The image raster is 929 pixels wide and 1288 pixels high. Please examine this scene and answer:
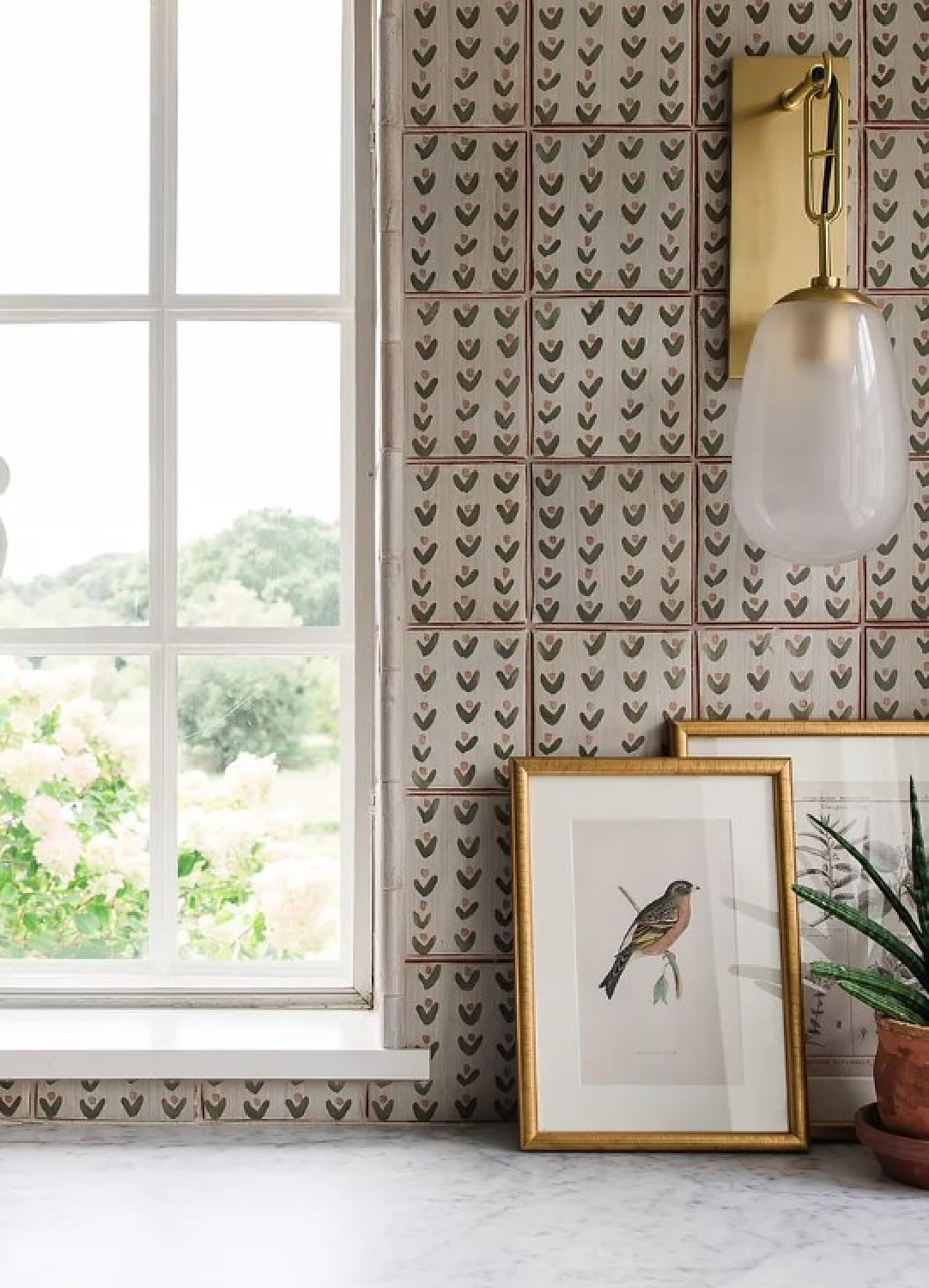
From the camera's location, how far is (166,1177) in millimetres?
1168

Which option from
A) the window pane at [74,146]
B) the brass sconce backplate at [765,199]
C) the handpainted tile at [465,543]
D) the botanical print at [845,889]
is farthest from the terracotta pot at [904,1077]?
the window pane at [74,146]

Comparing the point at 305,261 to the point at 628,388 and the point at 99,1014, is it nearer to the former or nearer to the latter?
the point at 628,388

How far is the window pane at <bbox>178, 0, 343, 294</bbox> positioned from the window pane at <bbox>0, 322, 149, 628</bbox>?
0.14 m

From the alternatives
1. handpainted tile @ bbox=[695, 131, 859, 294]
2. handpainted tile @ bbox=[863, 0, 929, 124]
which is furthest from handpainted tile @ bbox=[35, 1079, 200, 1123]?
handpainted tile @ bbox=[863, 0, 929, 124]

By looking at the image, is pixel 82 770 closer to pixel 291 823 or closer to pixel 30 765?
pixel 30 765

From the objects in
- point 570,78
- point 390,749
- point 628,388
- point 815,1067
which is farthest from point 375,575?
point 815,1067

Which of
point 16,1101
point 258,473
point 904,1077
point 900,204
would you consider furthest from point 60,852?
point 900,204

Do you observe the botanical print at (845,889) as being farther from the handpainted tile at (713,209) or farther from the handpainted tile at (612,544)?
the handpainted tile at (713,209)

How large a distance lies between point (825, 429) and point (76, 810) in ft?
3.12

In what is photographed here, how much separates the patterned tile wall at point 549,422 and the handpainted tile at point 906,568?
0.13m

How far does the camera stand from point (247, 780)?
4.84ft

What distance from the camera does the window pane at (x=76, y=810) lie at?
4.80ft

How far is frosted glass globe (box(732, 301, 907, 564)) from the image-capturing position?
1.14 m

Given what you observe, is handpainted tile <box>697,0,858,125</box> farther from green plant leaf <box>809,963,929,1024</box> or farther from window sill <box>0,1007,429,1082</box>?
window sill <box>0,1007,429,1082</box>
